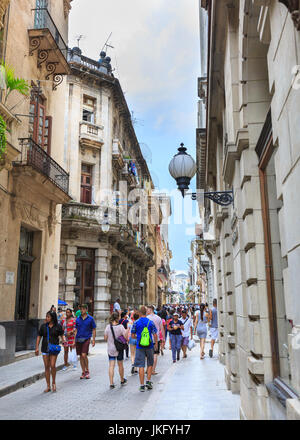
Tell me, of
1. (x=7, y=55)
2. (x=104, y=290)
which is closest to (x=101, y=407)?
(x=7, y=55)

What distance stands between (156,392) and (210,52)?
23.8 ft

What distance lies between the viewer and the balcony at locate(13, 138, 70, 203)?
13.5 meters

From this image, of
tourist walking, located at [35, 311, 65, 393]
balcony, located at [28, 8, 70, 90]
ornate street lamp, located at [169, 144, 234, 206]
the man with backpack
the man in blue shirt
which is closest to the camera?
ornate street lamp, located at [169, 144, 234, 206]

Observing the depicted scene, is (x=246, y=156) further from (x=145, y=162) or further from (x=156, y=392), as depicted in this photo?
(x=145, y=162)

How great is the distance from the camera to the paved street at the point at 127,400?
713cm

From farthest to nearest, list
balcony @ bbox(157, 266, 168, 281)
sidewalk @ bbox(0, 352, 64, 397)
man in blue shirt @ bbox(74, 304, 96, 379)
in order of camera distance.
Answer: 1. balcony @ bbox(157, 266, 168, 281)
2. man in blue shirt @ bbox(74, 304, 96, 379)
3. sidewalk @ bbox(0, 352, 64, 397)

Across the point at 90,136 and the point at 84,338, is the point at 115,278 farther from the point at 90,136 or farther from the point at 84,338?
the point at 84,338

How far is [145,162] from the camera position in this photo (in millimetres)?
43062

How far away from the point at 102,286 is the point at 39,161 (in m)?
11.6

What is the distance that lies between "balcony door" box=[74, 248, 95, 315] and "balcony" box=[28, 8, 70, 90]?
35.7ft

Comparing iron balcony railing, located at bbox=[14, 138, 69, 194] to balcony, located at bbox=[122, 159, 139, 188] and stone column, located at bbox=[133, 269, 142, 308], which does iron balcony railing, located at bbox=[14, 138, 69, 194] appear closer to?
balcony, located at bbox=[122, 159, 139, 188]

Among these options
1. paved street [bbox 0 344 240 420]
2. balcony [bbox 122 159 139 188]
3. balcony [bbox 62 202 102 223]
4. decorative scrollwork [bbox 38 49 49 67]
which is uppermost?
balcony [bbox 122 159 139 188]

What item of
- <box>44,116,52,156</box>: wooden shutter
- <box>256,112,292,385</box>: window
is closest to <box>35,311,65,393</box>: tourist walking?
<box>256,112,292,385</box>: window

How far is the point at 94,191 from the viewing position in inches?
1029
